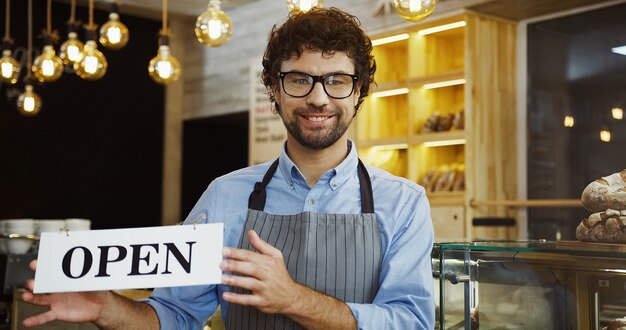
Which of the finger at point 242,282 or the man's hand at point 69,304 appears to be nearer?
the finger at point 242,282

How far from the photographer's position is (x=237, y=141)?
324 inches

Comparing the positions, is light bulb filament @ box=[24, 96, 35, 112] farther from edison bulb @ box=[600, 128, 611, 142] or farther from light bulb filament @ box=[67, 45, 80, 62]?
edison bulb @ box=[600, 128, 611, 142]

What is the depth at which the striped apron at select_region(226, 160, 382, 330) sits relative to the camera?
149 cm

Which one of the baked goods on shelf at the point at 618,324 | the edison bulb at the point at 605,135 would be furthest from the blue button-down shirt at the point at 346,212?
the edison bulb at the point at 605,135

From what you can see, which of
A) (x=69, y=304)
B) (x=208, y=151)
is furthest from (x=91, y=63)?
(x=208, y=151)

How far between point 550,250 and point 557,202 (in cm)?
305

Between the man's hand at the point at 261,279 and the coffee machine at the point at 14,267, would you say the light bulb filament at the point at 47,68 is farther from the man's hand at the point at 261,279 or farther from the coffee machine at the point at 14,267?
the man's hand at the point at 261,279

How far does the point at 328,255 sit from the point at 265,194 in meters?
0.21

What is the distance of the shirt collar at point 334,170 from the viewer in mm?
1572

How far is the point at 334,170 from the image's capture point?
5.16ft

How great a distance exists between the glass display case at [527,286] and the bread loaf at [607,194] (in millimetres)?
111

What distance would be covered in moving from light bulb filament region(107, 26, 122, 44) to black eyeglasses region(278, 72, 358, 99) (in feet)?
8.97

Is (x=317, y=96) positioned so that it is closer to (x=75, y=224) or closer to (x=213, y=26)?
(x=213, y=26)

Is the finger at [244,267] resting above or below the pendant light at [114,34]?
below
